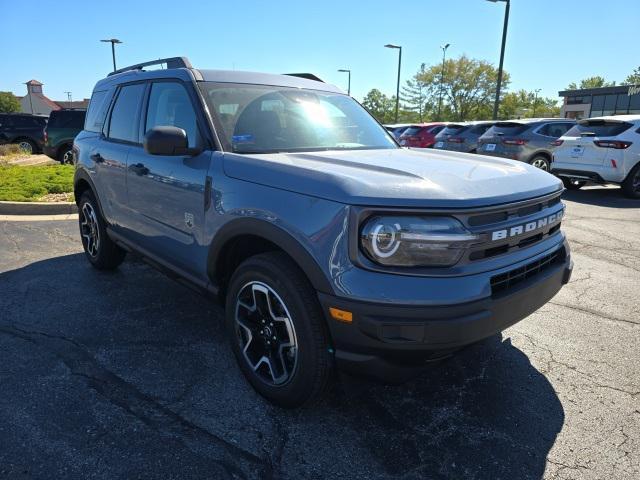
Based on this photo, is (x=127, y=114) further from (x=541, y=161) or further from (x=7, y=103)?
(x=7, y=103)

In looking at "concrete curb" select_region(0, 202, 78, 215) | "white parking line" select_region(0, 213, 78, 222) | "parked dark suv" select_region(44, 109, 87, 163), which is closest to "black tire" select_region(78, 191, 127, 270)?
"white parking line" select_region(0, 213, 78, 222)

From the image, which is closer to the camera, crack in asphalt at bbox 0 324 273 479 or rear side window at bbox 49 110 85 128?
crack in asphalt at bbox 0 324 273 479

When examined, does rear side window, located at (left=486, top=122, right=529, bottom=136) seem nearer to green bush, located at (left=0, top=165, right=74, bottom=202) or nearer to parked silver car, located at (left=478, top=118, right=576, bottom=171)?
parked silver car, located at (left=478, top=118, right=576, bottom=171)

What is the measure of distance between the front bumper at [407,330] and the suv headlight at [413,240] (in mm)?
199

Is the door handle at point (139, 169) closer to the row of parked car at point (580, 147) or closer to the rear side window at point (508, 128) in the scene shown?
the row of parked car at point (580, 147)

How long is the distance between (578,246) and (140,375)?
17.3ft

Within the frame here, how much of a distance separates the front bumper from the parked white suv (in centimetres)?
858

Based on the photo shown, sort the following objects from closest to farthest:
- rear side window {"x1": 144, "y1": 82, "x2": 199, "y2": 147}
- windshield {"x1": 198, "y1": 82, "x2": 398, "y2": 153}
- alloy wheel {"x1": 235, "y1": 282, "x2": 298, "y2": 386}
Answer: alloy wheel {"x1": 235, "y1": 282, "x2": 298, "y2": 386}
windshield {"x1": 198, "y1": 82, "x2": 398, "y2": 153}
rear side window {"x1": 144, "y1": 82, "x2": 199, "y2": 147}

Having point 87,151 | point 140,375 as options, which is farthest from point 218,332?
point 87,151

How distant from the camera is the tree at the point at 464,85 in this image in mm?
46719

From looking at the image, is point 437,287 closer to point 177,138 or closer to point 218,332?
point 177,138

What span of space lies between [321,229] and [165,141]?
3.91 feet

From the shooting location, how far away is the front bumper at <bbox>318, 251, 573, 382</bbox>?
2.02 meters

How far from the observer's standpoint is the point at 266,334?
267 centimetres
